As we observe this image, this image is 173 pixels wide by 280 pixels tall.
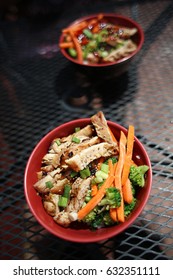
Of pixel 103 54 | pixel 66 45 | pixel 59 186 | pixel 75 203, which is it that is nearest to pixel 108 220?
pixel 75 203

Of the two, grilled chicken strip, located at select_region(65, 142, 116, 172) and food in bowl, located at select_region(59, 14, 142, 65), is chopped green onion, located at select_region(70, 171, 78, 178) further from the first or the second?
food in bowl, located at select_region(59, 14, 142, 65)

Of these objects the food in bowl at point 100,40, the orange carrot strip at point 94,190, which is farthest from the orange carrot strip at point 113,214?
the food in bowl at point 100,40

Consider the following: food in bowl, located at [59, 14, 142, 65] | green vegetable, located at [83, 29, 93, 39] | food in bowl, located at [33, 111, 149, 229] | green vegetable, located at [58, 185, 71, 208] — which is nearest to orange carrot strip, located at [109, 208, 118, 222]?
food in bowl, located at [33, 111, 149, 229]

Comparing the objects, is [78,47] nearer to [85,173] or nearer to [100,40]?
[100,40]

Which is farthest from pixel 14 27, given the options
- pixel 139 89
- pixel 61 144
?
pixel 61 144
